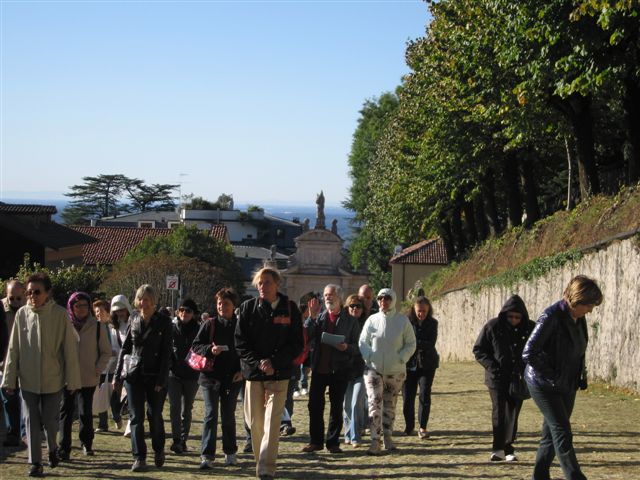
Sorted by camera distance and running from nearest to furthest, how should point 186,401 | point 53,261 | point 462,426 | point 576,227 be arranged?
point 186,401 < point 462,426 < point 576,227 < point 53,261

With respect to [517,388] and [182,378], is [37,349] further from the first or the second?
[517,388]

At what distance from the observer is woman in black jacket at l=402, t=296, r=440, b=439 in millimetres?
14828

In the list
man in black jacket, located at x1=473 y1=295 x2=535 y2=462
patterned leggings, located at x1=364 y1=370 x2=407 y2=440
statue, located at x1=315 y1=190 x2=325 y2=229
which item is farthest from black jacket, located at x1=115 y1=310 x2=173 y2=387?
statue, located at x1=315 y1=190 x2=325 y2=229

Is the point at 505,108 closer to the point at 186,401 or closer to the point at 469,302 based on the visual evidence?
the point at 469,302

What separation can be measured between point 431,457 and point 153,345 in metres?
3.37

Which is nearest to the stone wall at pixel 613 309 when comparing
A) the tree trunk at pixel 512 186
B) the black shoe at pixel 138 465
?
the black shoe at pixel 138 465

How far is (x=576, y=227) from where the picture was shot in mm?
28406

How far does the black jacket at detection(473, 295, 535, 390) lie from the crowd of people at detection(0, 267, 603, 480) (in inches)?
0.4

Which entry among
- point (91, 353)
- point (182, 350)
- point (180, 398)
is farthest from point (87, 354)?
point (180, 398)

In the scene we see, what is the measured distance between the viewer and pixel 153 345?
12359 millimetres

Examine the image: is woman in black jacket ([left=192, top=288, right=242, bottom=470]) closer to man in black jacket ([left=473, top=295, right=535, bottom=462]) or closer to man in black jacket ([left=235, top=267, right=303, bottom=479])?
man in black jacket ([left=235, top=267, right=303, bottom=479])

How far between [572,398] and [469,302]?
31.2m

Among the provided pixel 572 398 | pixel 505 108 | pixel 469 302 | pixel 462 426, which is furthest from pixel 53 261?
pixel 572 398

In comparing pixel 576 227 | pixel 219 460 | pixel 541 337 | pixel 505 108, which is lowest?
pixel 219 460
